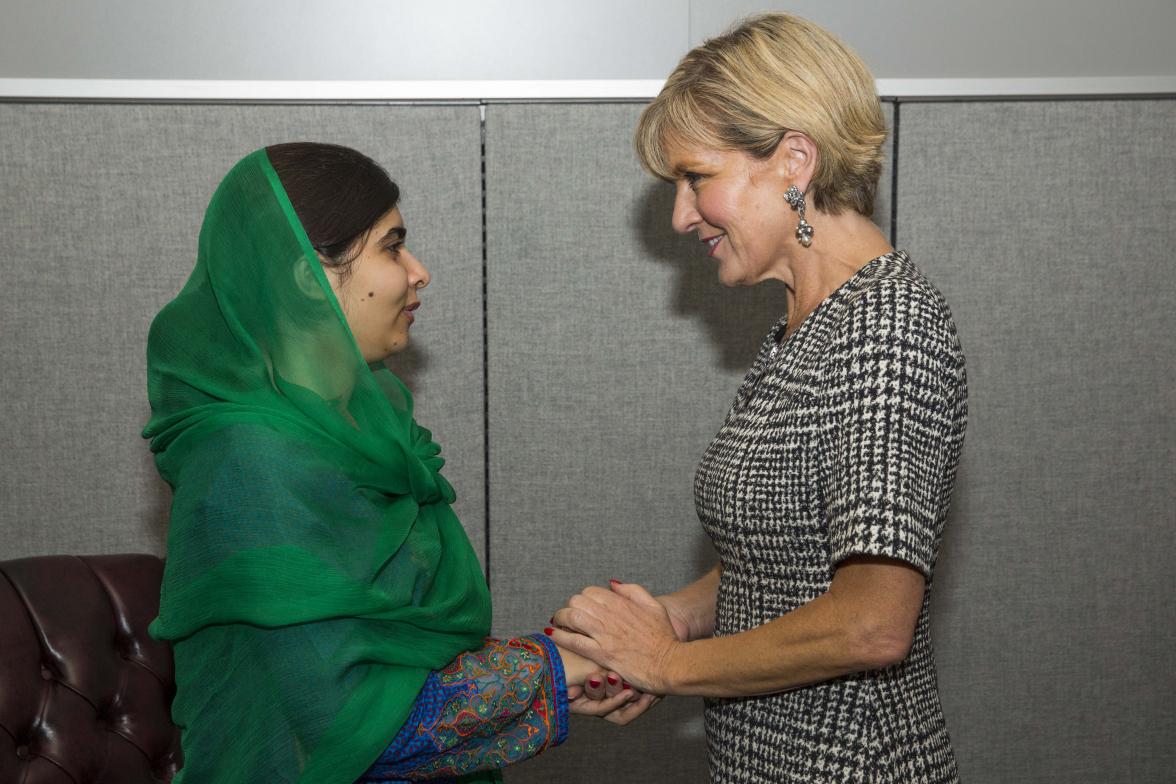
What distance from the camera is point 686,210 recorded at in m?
1.64

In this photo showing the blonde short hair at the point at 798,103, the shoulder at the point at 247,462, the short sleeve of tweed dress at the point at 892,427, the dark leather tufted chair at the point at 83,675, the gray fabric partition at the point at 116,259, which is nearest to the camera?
the short sleeve of tweed dress at the point at 892,427

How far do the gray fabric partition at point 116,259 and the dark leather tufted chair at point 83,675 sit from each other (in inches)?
20.7

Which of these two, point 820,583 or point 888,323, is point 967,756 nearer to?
point 820,583

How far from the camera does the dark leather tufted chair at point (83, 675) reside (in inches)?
68.3

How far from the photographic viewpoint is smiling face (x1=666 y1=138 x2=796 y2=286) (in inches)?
60.3

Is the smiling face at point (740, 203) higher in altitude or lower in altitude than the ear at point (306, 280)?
higher

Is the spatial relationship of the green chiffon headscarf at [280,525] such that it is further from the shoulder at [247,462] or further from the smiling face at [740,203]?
the smiling face at [740,203]

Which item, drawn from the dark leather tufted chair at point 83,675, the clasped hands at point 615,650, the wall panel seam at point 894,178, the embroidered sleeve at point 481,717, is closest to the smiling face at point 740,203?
the clasped hands at point 615,650

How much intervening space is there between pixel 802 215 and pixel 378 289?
618 millimetres

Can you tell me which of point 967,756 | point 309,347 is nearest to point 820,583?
point 309,347

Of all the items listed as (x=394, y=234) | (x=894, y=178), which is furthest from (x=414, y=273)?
(x=894, y=178)

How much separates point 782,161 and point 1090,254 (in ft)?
4.43

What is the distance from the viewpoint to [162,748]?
1896mm

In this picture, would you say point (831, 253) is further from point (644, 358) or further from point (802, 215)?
point (644, 358)
